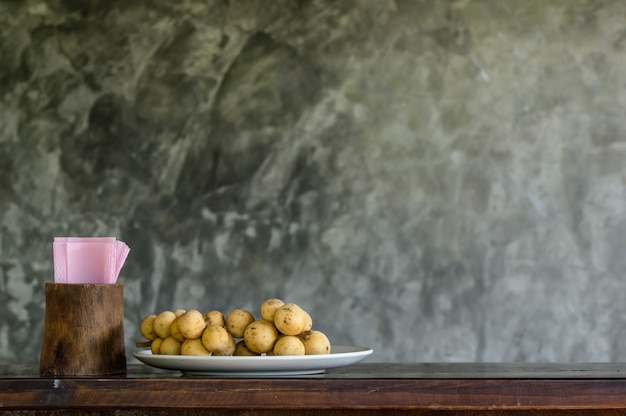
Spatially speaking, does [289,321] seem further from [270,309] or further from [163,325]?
[163,325]

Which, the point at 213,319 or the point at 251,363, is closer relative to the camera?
the point at 251,363

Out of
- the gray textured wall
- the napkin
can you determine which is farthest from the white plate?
the gray textured wall

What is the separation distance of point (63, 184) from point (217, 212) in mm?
581

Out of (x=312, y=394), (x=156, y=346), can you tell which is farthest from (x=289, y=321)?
(x=156, y=346)

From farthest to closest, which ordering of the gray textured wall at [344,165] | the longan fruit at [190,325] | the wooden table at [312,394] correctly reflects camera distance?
the gray textured wall at [344,165] → the longan fruit at [190,325] → the wooden table at [312,394]

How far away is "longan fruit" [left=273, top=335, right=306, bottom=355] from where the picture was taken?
141 centimetres

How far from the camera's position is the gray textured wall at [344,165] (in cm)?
315

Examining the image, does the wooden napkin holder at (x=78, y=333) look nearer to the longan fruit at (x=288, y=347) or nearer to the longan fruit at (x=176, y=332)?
the longan fruit at (x=176, y=332)

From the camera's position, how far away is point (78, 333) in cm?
143

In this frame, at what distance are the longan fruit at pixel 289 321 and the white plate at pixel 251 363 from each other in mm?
57

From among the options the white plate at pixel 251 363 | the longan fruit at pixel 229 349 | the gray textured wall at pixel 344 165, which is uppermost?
the gray textured wall at pixel 344 165

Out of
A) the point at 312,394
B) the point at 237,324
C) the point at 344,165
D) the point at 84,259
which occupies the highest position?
the point at 344,165

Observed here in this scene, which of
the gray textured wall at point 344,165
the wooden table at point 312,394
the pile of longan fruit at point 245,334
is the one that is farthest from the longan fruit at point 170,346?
the gray textured wall at point 344,165

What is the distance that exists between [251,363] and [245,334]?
0.08 m
